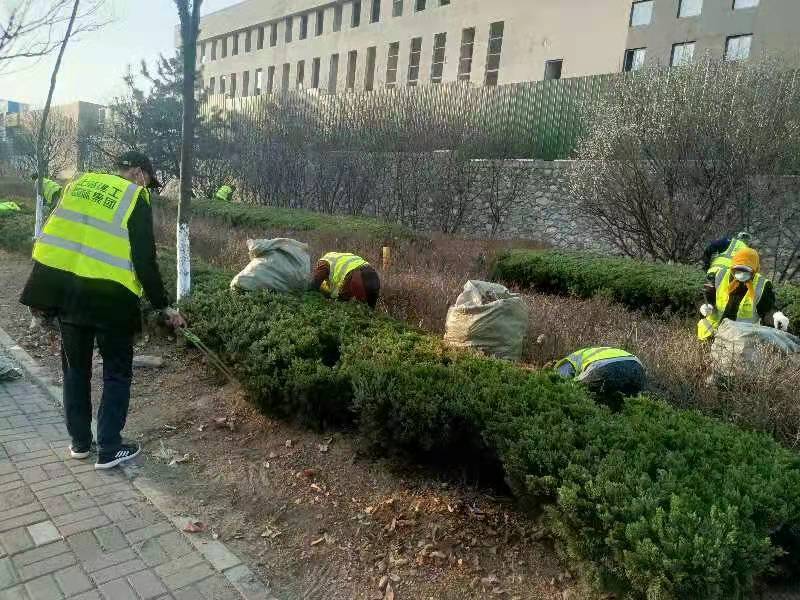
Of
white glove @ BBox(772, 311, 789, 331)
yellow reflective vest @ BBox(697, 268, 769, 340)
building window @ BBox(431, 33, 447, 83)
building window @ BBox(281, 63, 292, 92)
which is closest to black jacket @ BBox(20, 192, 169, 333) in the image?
yellow reflective vest @ BBox(697, 268, 769, 340)

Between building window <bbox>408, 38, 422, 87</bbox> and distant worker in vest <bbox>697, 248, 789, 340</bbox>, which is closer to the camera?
distant worker in vest <bbox>697, 248, 789, 340</bbox>

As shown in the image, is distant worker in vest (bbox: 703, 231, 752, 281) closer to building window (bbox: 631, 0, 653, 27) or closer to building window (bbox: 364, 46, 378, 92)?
building window (bbox: 631, 0, 653, 27)

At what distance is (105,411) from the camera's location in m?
3.56

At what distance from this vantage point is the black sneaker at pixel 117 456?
3576mm

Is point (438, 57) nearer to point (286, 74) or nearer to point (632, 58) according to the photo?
point (632, 58)

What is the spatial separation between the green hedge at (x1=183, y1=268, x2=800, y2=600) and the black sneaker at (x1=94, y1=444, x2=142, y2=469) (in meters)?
0.81

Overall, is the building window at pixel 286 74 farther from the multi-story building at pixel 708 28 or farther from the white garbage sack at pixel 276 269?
the white garbage sack at pixel 276 269

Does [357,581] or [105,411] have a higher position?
[105,411]

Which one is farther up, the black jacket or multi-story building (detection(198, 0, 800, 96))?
multi-story building (detection(198, 0, 800, 96))

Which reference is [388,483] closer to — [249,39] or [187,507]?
[187,507]

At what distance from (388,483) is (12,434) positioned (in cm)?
259

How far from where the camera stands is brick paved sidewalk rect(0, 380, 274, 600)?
259cm

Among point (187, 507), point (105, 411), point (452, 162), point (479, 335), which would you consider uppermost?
point (452, 162)

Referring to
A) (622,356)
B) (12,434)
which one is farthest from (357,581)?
(12,434)
